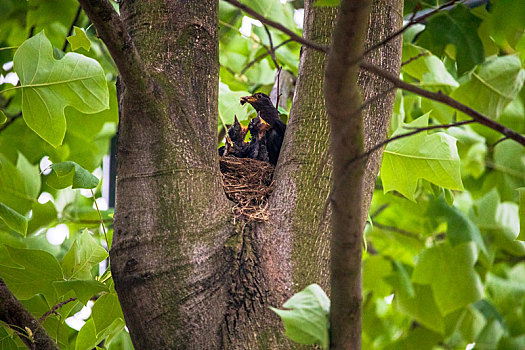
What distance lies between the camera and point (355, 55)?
27.8 inches

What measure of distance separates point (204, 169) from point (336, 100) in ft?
1.51

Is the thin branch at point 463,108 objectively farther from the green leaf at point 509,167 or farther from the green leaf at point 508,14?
the green leaf at point 509,167

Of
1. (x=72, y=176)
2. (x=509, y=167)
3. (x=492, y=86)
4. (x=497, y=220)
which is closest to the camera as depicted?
(x=72, y=176)

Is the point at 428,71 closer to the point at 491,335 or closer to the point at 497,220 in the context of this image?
the point at 497,220

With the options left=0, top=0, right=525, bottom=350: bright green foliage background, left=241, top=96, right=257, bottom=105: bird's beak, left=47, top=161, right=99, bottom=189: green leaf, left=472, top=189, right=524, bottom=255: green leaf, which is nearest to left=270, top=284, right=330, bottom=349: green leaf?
left=0, top=0, right=525, bottom=350: bright green foliage background

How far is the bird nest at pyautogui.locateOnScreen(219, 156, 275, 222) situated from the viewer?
1.21 metres

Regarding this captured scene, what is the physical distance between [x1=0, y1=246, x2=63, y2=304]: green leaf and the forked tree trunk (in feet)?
1.01

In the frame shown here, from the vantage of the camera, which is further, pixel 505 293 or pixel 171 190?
pixel 505 293

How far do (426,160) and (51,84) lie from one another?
913mm

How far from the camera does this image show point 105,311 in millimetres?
1349

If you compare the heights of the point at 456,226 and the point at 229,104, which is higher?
the point at 229,104

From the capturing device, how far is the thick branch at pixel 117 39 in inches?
38.5

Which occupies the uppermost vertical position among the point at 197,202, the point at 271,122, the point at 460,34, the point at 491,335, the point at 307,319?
the point at 460,34

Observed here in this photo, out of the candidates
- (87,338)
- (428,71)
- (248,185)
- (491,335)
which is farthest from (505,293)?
(87,338)
